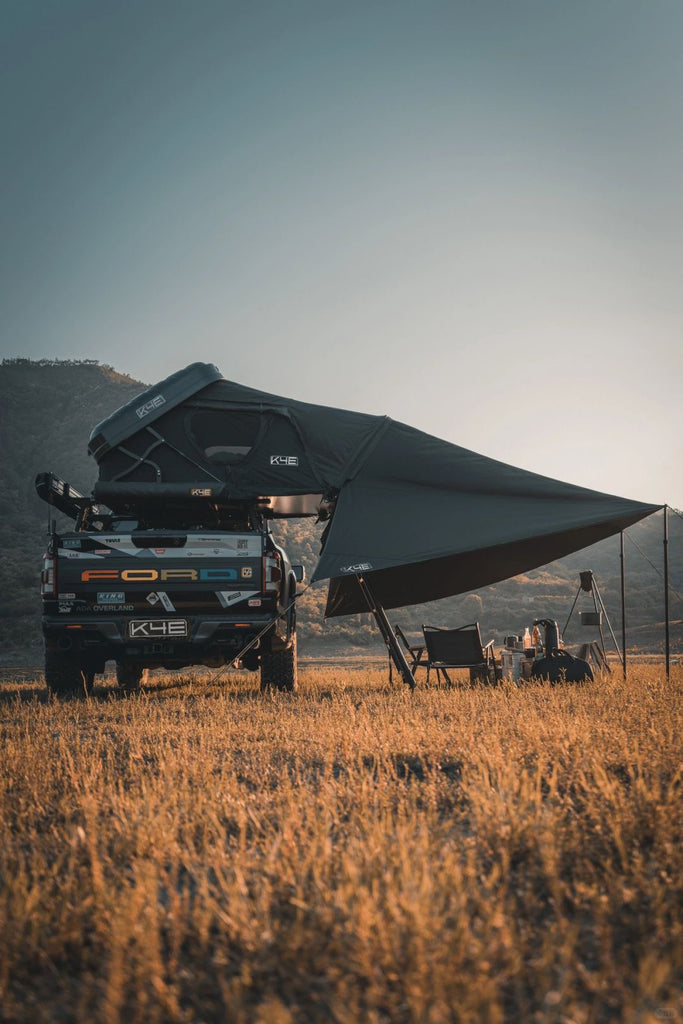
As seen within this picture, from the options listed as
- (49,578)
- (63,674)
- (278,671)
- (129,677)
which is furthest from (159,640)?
(129,677)

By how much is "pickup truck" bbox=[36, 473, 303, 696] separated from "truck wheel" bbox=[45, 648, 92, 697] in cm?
25

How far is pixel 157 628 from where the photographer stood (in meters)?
7.73

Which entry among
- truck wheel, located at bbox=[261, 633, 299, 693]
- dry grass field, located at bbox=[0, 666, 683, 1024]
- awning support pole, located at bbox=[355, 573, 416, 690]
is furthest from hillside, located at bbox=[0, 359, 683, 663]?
dry grass field, located at bbox=[0, 666, 683, 1024]

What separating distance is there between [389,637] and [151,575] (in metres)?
2.95

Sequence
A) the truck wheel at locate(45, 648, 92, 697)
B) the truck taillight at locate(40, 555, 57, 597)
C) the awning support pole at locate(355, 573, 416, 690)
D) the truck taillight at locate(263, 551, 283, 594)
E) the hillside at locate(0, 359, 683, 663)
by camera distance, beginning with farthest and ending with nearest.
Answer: the hillside at locate(0, 359, 683, 663)
the awning support pole at locate(355, 573, 416, 690)
the truck wheel at locate(45, 648, 92, 697)
the truck taillight at locate(263, 551, 283, 594)
the truck taillight at locate(40, 555, 57, 597)

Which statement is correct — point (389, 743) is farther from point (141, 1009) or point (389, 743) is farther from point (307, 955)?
point (141, 1009)

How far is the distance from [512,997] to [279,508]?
322 inches

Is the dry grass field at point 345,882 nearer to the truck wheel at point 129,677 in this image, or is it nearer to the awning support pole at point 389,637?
the awning support pole at point 389,637

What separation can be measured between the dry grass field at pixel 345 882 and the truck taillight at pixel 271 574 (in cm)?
311

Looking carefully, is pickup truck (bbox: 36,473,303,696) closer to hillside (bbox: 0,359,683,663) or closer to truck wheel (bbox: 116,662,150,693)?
truck wheel (bbox: 116,662,150,693)

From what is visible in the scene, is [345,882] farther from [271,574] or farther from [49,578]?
[49,578]

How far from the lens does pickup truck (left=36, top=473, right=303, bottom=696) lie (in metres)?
7.71

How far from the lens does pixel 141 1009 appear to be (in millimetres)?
1813

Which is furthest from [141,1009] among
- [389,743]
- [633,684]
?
[633,684]
